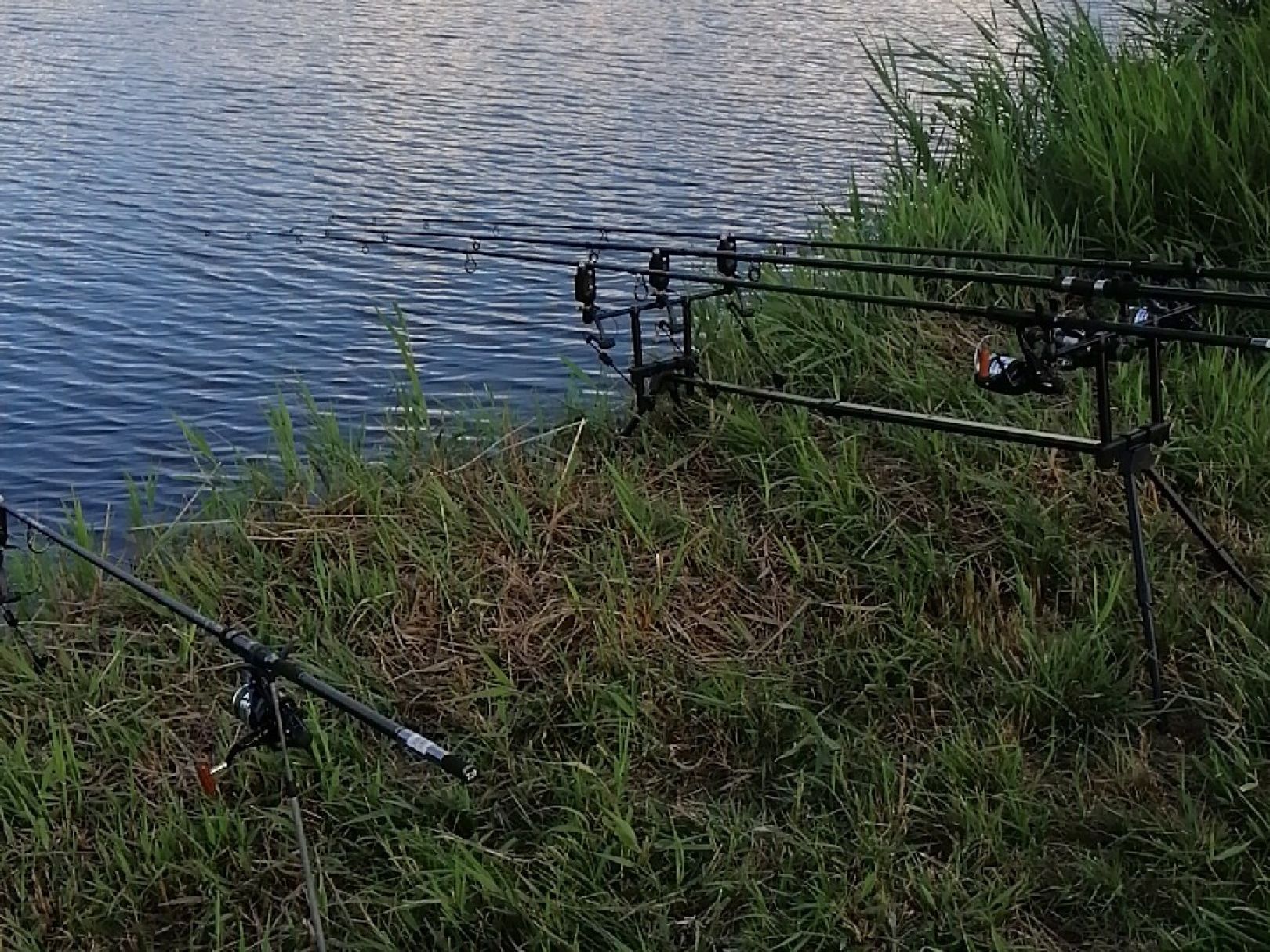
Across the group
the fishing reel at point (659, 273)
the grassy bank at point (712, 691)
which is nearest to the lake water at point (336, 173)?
the fishing reel at point (659, 273)

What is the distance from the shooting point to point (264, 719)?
126 inches

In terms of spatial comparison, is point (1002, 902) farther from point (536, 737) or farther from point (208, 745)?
point (208, 745)

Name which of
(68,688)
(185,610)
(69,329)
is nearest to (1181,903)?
(185,610)

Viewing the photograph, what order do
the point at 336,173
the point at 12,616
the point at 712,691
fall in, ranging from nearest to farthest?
the point at 712,691 < the point at 12,616 < the point at 336,173

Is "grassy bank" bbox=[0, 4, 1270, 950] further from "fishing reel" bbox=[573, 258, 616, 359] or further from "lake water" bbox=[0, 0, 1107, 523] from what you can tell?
"lake water" bbox=[0, 0, 1107, 523]

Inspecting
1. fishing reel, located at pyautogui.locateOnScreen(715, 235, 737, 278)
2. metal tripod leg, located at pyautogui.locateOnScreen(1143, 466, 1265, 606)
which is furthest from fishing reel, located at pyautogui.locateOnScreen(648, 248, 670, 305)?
metal tripod leg, located at pyautogui.locateOnScreen(1143, 466, 1265, 606)

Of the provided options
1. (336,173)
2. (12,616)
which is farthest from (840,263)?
(336,173)

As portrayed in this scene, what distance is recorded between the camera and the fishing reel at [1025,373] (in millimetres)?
4023

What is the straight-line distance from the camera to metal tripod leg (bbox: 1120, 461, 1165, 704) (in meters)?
3.91

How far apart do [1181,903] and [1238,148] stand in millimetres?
3661

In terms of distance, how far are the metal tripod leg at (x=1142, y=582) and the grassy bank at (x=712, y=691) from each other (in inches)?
4.0

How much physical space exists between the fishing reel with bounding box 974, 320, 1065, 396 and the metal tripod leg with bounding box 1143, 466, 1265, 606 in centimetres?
35

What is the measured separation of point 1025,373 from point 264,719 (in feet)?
6.70

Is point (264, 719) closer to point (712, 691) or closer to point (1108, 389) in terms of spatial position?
point (712, 691)
